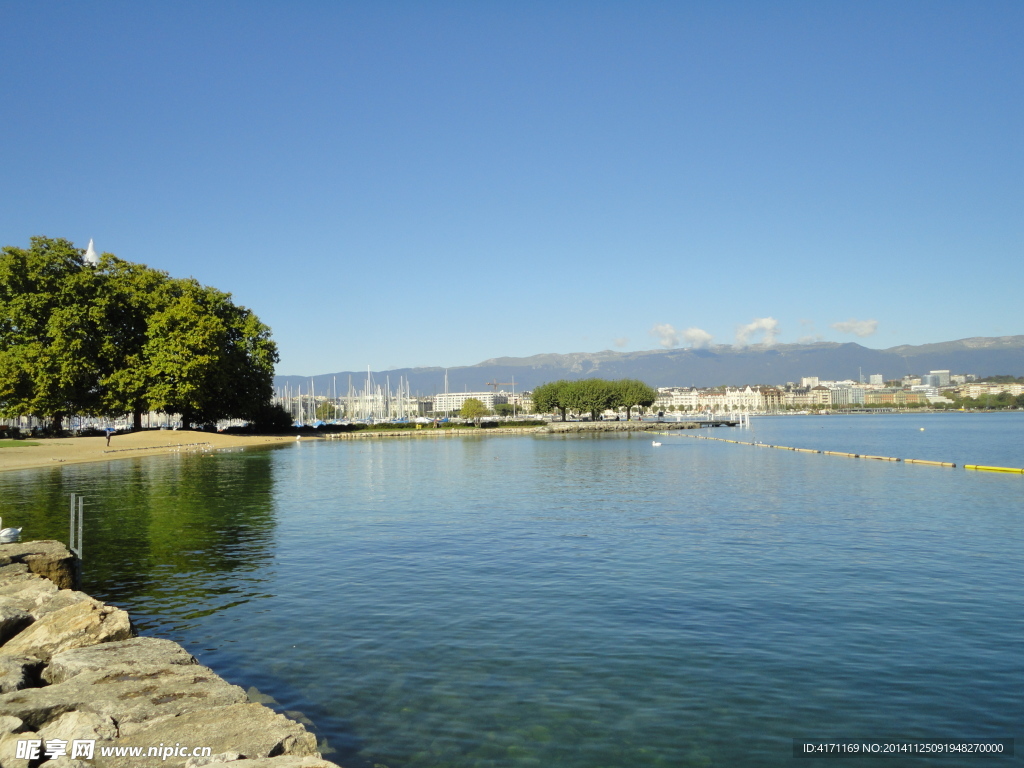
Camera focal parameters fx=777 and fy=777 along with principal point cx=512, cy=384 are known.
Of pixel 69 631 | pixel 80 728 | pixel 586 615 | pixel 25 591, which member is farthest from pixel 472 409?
pixel 80 728

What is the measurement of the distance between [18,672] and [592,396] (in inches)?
6008

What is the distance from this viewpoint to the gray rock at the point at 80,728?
23.2 feet

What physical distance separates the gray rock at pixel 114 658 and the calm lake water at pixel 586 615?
1379 mm

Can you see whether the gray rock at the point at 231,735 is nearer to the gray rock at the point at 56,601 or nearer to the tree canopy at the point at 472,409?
the gray rock at the point at 56,601

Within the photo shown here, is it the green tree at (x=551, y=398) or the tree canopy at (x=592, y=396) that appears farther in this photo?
the green tree at (x=551, y=398)

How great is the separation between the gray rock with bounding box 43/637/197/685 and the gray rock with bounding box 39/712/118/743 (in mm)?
1483

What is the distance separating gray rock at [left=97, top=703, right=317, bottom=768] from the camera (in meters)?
6.69

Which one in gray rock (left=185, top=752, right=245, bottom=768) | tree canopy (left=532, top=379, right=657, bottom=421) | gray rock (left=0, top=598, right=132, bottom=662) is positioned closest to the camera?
gray rock (left=185, top=752, right=245, bottom=768)

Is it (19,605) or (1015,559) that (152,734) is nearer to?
(19,605)

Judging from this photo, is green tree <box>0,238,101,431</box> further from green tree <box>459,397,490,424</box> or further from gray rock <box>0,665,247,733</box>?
green tree <box>459,397,490,424</box>

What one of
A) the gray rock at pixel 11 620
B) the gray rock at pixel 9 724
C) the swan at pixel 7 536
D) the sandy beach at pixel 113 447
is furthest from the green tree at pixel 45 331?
the gray rock at pixel 9 724

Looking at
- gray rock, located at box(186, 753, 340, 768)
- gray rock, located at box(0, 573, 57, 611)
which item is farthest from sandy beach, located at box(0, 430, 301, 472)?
gray rock, located at box(186, 753, 340, 768)

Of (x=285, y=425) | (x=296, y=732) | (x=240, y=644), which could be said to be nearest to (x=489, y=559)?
(x=240, y=644)

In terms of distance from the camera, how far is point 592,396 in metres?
160
